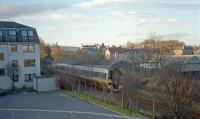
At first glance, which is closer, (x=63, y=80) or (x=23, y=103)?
(x=23, y=103)

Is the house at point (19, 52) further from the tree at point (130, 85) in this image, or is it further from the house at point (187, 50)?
the house at point (187, 50)

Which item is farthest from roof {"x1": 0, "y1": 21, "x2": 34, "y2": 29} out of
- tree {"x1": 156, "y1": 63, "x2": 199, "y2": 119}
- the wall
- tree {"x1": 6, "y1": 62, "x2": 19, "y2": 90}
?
tree {"x1": 156, "y1": 63, "x2": 199, "y2": 119}

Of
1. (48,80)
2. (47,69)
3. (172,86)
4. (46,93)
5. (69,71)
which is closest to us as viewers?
Answer: (172,86)

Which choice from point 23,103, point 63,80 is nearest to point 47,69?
point 63,80

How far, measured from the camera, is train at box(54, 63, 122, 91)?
28467 mm

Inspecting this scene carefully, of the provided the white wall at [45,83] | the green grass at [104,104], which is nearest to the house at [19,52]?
the white wall at [45,83]

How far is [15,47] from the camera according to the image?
106 ft

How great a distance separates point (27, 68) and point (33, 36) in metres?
3.05

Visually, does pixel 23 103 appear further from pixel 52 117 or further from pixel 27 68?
pixel 27 68

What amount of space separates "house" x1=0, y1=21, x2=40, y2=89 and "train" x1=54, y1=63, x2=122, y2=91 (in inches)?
155

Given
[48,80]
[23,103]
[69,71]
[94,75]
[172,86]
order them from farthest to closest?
[69,71] → [94,75] → [48,80] → [23,103] → [172,86]

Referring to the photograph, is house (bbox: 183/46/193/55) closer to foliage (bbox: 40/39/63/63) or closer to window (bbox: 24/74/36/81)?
foliage (bbox: 40/39/63/63)

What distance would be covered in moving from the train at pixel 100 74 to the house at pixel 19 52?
394 cm

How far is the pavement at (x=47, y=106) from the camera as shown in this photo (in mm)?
16906
